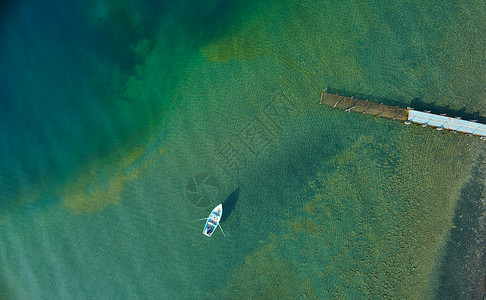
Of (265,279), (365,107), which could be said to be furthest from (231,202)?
(365,107)

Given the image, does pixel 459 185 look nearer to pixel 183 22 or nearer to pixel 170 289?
pixel 170 289

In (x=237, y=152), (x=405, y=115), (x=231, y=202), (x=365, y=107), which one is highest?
(x=237, y=152)

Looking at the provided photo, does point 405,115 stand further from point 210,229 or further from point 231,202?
point 210,229

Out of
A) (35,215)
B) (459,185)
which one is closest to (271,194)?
(459,185)

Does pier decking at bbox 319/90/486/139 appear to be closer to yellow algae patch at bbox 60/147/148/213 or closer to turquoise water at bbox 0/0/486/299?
turquoise water at bbox 0/0/486/299

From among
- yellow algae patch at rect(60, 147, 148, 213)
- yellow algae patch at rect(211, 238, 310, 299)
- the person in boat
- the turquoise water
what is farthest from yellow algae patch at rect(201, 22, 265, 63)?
yellow algae patch at rect(211, 238, 310, 299)
